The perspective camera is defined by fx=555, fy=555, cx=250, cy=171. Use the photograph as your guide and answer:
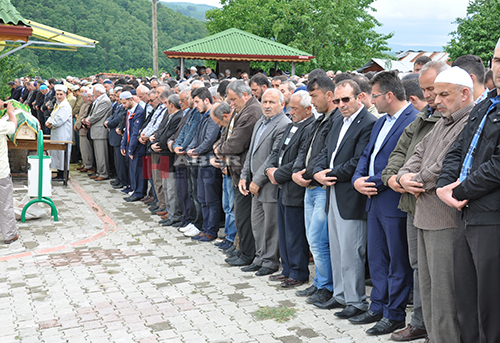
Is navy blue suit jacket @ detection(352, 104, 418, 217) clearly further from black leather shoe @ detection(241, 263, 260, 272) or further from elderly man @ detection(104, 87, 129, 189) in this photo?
elderly man @ detection(104, 87, 129, 189)

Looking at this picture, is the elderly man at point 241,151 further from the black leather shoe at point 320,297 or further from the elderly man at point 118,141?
the elderly man at point 118,141

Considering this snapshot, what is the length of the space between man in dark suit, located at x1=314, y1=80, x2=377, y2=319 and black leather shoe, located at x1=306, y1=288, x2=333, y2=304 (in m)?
0.18

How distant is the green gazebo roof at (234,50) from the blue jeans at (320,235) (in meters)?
20.5

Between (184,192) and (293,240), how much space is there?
336 centimetres

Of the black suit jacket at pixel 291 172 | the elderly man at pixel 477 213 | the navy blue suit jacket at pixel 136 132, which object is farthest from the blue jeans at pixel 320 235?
the navy blue suit jacket at pixel 136 132

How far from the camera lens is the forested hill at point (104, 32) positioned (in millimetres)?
61688

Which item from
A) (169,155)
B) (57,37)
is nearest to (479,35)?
(57,37)

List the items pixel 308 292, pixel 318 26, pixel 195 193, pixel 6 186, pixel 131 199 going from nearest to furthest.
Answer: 1. pixel 308 292
2. pixel 6 186
3. pixel 195 193
4. pixel 131 199
5. pixel 318 26

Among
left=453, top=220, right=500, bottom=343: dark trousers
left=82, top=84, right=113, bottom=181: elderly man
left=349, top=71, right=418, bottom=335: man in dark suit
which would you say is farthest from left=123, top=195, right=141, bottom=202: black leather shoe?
left=453, top=220, right=500, bottom=343: dark trousers

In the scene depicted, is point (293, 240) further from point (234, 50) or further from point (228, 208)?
point (234, 50)

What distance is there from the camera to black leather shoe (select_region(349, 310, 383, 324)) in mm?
4961

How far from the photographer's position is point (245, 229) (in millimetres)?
7027

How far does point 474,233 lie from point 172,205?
632 cm

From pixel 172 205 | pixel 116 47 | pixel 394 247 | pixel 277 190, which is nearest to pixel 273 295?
pixel 277 190
